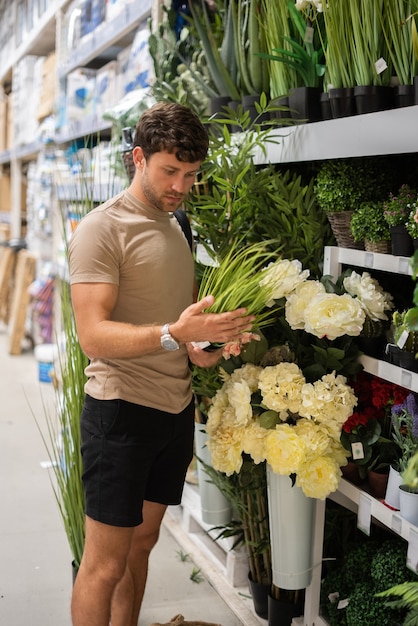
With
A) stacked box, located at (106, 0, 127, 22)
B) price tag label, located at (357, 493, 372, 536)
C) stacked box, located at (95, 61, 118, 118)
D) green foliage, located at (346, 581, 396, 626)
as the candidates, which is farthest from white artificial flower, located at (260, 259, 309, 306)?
stacked box, located at (95, 61, 118, 118)

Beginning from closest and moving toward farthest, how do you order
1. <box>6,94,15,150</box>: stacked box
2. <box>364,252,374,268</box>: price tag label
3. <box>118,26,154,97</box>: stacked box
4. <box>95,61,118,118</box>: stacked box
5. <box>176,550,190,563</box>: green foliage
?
1. <box>364,252,374,268</box>: price tag label
2. <box>176,550,190,563</box>: green foliage
3. <box>118,26,154,97</box>: stacked box
4. <box>95,61,118,118</box>: stacked box
5. <box>6,94,15,150</box>: stacked box

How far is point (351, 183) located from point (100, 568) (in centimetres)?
118

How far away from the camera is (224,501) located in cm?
256

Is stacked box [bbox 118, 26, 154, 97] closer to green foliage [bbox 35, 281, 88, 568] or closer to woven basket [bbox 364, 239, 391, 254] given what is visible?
green foliage [bbox 35, 281, 88, 568]

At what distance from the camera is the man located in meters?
1.76

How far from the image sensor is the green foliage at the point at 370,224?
1843 millimetres

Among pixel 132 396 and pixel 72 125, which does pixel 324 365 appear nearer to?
pixel 132 396

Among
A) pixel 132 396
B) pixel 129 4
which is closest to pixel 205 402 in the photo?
pixel 132 396

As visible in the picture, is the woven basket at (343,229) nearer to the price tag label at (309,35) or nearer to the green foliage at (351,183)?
the green foliage at (351,183)

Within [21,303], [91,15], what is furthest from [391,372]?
[21,303]

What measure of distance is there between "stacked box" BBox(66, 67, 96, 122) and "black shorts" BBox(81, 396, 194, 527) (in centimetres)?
311

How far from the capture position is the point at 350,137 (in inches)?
72.9

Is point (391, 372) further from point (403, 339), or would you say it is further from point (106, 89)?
point (106, 89)

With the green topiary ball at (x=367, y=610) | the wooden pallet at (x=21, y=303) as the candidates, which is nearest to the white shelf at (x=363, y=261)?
the green topiary ball at (x=367, y=610)
